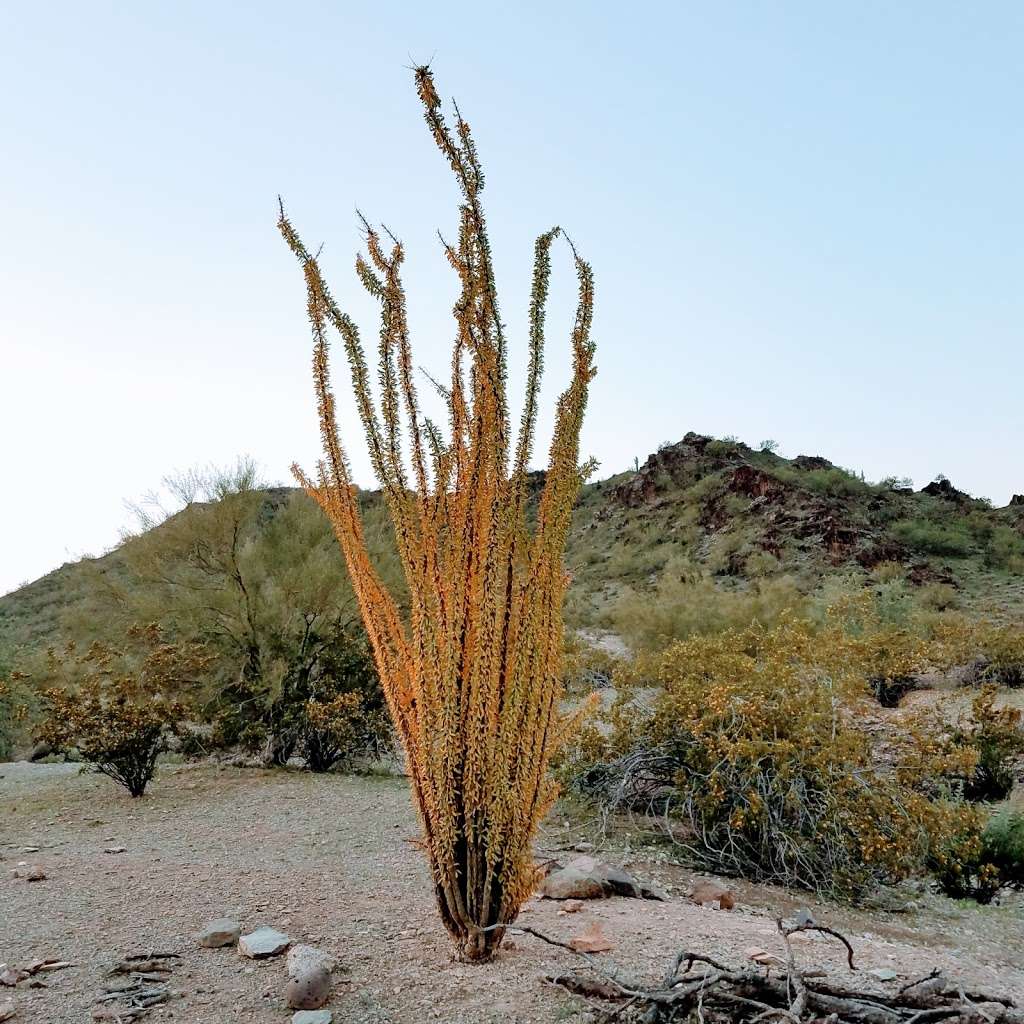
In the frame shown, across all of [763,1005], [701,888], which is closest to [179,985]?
[763,1005]

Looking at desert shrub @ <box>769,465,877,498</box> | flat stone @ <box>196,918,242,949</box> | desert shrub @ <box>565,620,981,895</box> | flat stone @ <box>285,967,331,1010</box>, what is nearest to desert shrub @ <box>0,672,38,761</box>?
desert shrub @ <box>565,620,981,895</box>

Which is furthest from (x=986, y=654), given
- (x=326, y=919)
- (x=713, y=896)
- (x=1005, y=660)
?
(x=326, y=919)

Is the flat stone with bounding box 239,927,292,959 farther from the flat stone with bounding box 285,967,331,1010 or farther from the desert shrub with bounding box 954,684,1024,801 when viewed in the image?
the desert shrub with bounding box 954,684,1024,801

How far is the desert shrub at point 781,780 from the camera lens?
638cm

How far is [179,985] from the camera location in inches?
143

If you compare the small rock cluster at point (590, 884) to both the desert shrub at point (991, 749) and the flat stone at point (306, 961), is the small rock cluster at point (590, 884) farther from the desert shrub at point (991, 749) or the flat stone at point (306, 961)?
the desert shrub at point (991, 749)

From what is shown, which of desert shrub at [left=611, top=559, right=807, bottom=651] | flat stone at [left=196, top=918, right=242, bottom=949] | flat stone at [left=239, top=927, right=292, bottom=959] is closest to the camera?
flat stone at [left=239, top=927, right=292, bottom=959]

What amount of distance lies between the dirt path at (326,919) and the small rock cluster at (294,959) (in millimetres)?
67

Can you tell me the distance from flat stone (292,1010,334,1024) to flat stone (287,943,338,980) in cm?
17

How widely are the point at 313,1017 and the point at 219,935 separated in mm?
1134

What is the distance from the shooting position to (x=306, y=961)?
3.45 m

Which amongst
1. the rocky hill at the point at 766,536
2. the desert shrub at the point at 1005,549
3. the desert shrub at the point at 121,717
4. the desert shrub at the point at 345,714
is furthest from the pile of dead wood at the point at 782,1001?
the desert shrub at the point at 1005,549

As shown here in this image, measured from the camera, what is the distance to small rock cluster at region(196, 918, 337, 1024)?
3.30m

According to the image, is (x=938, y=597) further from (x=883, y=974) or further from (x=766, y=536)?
(x=883, y=974)
